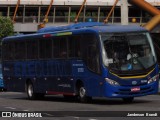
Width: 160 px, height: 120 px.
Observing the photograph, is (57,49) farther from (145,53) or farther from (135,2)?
(135,2)

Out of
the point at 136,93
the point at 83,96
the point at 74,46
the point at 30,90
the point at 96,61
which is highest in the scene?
the point at 74,46

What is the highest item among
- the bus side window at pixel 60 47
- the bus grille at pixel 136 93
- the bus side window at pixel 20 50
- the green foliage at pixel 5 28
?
the bus side window at pixel 60 47

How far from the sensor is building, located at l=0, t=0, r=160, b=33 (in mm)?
83750

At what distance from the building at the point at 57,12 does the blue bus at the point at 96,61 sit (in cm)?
5450

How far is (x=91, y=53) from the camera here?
24.7 meters

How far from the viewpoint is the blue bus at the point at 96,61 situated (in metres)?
23.9

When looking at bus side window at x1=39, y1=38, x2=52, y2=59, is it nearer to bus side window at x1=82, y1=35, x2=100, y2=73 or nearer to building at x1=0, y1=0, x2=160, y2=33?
bus side window at x1=82, y1=35, x2=100, y2=73

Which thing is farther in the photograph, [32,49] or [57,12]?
[57,12]

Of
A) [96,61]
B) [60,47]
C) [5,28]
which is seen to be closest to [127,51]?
[96,61]

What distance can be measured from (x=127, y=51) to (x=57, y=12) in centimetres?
6314

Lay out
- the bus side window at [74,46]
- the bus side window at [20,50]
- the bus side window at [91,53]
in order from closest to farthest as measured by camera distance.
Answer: the bus side window at [91,53] → the bus side window at [74,46] → the bus side window at [20,50]

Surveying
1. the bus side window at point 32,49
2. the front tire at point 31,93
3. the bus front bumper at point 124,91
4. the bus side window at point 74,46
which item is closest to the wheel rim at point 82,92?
the bus side window at point 74,46

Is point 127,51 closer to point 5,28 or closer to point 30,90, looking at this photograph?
point 30,90

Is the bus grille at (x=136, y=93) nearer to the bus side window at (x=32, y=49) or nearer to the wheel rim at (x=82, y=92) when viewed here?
the wheel rim at (x=82, y=92)
